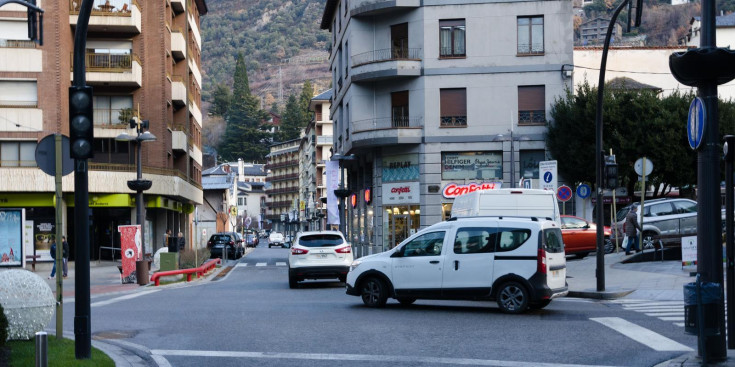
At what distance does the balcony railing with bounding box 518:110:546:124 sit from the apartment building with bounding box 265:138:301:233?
123425mm

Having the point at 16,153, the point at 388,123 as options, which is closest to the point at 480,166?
the point at 388,123

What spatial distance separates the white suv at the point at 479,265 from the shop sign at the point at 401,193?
24.9 metres

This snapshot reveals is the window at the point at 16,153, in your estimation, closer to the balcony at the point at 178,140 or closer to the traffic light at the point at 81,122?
the balcony at the point at 178,140

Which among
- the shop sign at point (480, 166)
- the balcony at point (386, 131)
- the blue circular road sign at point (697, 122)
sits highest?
the balcony at point (386, 131)

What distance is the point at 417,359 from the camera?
1161 cm

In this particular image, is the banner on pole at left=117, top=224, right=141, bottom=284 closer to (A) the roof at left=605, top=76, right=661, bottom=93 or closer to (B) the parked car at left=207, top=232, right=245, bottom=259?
(B) the parked car at left=207, top=232, right=245, bottom=259

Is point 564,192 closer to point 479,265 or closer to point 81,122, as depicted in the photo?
point 479,265

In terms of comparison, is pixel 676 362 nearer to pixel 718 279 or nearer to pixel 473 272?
pixel 718 279

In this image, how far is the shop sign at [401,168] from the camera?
44000 millimetres

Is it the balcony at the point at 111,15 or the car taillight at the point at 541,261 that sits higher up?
the balcony at the point at 111,15

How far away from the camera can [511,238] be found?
1780cm

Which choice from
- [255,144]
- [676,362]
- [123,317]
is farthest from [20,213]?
[255,144]

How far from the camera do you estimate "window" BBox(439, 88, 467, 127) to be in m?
43.4

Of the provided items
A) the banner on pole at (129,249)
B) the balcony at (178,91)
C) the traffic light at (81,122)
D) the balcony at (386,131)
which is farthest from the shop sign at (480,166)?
the traffic light at (81,122)
